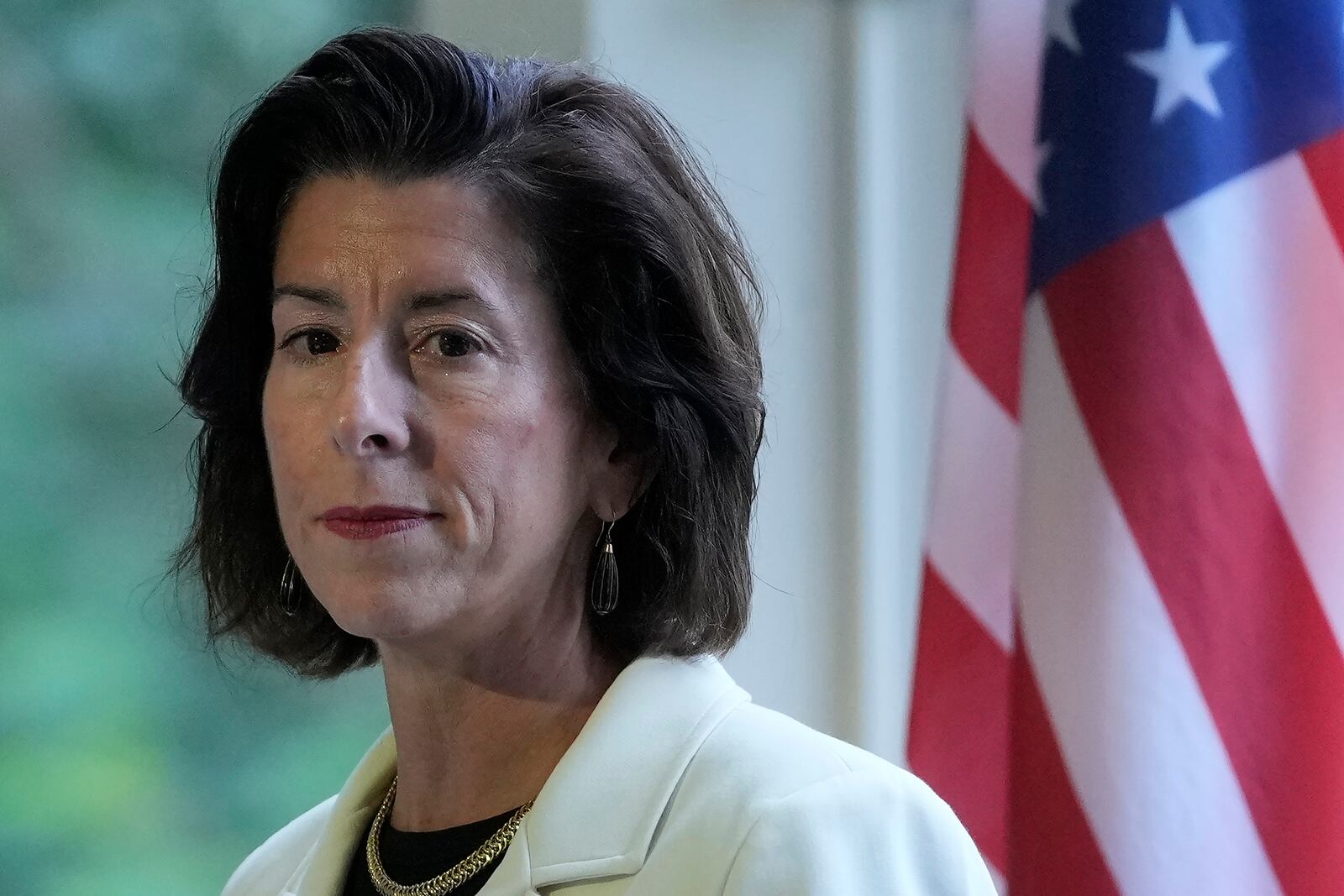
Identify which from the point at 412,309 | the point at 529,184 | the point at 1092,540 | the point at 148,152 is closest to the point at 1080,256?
the point at 1092,540

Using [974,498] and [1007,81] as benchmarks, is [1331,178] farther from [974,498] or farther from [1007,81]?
[974,498]

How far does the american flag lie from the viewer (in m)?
1.63

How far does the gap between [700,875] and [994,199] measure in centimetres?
110

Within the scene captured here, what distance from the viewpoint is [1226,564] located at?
1.64 meters

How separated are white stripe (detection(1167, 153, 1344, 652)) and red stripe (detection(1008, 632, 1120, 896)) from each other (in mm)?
330

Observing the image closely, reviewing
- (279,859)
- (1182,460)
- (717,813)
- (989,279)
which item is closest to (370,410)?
(717,813)

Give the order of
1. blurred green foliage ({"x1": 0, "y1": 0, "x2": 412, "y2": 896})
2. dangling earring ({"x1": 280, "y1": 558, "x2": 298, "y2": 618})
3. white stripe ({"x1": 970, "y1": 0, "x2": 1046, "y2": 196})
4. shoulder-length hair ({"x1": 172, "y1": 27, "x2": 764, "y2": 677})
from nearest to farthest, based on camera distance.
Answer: shoulder-length hair ({"x1": 172, "y1": 27, "x2": 764, "y2": 677}) < dangling earring ({"x1": 280, "y1": 558, "x2": 298, "y2": 618}) < white stripe ({"x1": 970, "y1": 0, "x2": 1046, "y2": 196}) < blurred green foliage ({"x1": 0, "y1": 0, "x2": 412, "y2": 896})

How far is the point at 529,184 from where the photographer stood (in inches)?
51.9

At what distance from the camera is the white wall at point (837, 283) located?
2.28 meters

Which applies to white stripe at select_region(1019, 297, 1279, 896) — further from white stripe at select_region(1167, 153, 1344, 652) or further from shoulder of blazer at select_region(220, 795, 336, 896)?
shoulder of blazer at select_region(220, 795, 336, 896)

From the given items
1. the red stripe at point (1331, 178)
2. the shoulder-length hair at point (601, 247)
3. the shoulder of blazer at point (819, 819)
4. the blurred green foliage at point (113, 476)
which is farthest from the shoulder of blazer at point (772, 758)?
the blurred green foliage at point (113, 476)

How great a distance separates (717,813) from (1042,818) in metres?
0.71

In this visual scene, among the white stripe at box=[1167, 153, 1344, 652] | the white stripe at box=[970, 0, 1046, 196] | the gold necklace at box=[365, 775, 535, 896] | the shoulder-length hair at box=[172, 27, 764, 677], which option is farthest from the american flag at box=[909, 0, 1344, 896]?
the gold necklace at box=[365, 775, 535, 896]

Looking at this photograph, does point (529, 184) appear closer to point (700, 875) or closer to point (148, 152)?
point (700, 875)
